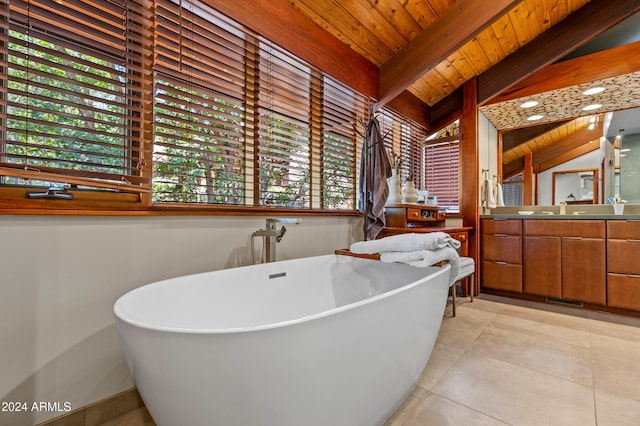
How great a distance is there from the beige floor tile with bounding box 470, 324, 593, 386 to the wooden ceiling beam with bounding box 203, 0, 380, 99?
2338 mm

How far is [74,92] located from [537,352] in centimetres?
298

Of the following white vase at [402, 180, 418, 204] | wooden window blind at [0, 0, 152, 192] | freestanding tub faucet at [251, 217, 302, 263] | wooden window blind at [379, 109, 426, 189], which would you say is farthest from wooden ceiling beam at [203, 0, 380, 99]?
freestanding tub faucet at [251, 217, 302, 263]

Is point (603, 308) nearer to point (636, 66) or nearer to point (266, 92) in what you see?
point (636, 66)

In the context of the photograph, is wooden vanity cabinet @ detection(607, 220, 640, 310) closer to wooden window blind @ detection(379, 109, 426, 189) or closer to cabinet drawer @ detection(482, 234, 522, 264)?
cabinet drawer @ detection(482, 234, 522, 264)

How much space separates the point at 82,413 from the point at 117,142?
1.22m

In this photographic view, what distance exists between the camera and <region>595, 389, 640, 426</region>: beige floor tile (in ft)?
4.32

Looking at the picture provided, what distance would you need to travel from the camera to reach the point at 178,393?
0.80 meters

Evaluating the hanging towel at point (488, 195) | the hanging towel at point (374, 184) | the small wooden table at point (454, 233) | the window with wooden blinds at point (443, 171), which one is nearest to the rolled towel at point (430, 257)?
the small wooden table at point (454, 233)

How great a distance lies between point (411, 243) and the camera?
5.70 ft

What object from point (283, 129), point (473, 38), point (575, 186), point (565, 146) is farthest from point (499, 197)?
point (283, 129)

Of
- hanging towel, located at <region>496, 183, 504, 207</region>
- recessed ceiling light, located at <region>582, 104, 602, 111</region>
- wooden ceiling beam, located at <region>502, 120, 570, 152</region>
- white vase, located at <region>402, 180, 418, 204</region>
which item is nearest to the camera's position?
white vase, located at <region>402, 180, 418, 204</region>

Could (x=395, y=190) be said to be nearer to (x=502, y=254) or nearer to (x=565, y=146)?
(x=502, y=254)

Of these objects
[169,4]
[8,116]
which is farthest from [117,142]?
[169,4]

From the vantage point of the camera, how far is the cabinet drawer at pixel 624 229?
2535 millimetres
